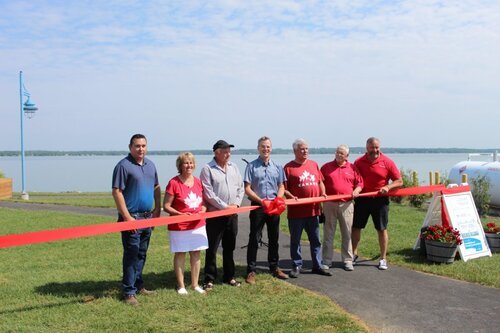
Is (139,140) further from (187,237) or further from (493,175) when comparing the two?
(493,175)

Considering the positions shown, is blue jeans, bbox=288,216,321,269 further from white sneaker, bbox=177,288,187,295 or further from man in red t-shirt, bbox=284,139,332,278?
white sneaker, bbox=177,288,187,295

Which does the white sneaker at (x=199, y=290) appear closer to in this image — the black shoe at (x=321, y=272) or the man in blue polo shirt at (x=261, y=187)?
the man in blue polo shirt at (x=261, y=187)

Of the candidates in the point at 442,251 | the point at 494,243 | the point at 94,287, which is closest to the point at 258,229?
the point at 94,287

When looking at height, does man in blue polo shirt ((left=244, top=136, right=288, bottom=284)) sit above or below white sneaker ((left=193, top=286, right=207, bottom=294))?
above

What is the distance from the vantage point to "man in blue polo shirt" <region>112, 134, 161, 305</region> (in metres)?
5.57

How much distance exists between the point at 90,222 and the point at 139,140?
28.8 ft

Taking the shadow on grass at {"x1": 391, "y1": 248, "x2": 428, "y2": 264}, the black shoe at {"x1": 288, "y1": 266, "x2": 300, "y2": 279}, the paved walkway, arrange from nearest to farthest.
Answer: the paved walkway → the black shoe at {"x1": 288, "y1": 266, "x2": 300, "y2": 279} → the shadow on grass at {"x1": 391, "y1": 248, "x2": 428, "y2": 264}

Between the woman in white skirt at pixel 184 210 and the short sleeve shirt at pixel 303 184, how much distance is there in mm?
1466

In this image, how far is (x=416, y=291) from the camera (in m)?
6.33

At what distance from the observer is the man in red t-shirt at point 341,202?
7273 millimetres

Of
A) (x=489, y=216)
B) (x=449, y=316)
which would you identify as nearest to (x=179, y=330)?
(x=449, y=316)

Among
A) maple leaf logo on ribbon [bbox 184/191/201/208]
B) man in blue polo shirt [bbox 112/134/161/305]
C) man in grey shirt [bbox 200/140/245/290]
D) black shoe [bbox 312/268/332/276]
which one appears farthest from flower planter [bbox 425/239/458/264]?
man in blue polo shirt [bbox 112/134/161/305]

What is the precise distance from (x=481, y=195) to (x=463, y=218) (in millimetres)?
8170

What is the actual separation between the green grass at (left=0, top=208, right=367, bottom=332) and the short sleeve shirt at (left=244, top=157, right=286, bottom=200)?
1.22 m
